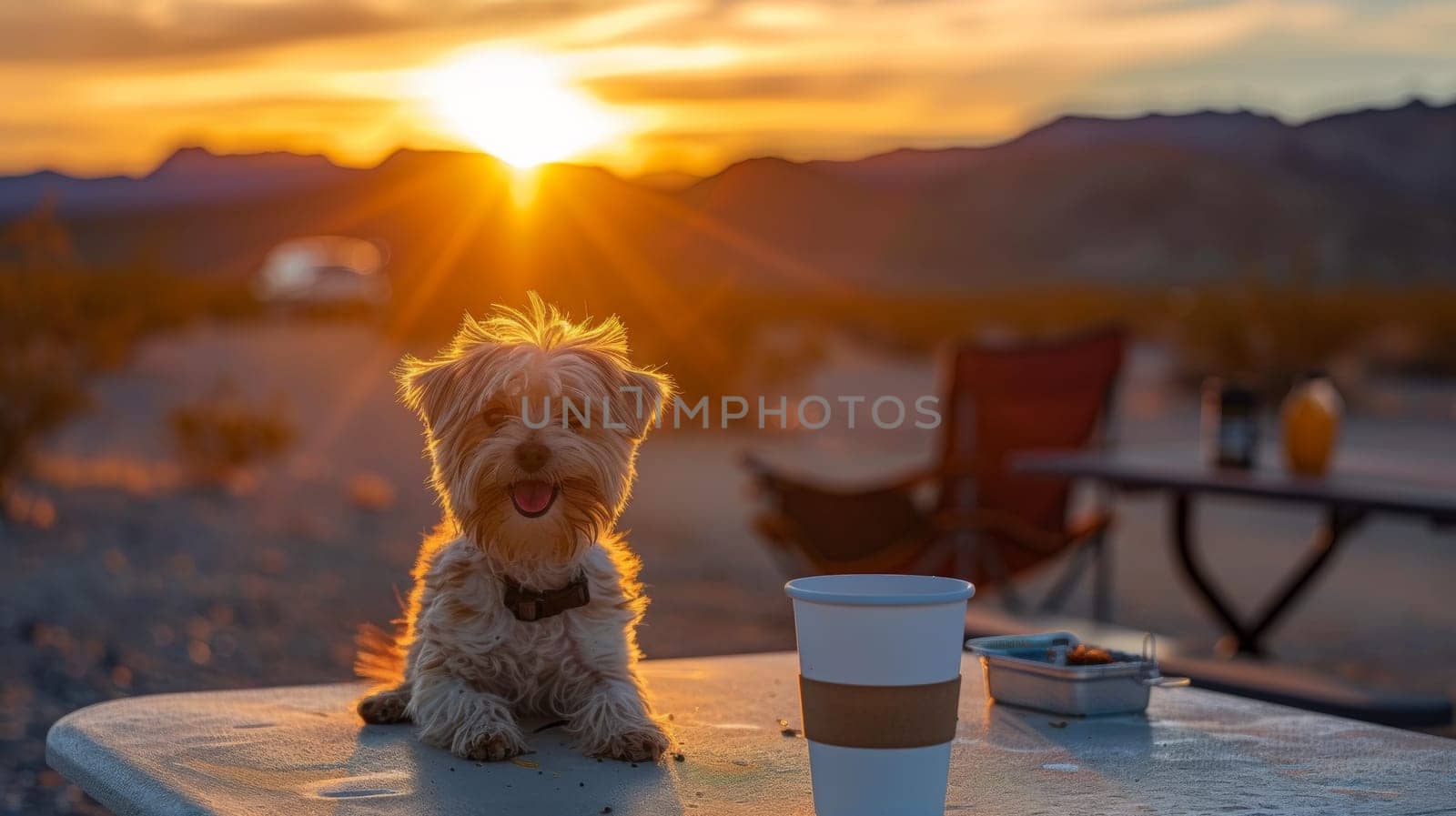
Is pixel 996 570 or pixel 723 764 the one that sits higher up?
pixel 723 764

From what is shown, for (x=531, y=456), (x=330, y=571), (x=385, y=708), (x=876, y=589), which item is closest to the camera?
(x=876, y=589)

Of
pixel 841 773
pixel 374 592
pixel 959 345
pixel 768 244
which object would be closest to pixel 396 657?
pixel 841 773

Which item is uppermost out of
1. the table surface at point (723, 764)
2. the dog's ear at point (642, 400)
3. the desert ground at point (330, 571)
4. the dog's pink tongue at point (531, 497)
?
the dog's ear at point (642, 400)

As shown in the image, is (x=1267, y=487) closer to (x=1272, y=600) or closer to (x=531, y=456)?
(x=1272, y=600)

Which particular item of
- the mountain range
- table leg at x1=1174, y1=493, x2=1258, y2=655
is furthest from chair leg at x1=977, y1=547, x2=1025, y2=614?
the mountain range

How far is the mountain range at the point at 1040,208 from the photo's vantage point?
83.8m

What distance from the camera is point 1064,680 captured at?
3508 mm

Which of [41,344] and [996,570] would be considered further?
[41,344]

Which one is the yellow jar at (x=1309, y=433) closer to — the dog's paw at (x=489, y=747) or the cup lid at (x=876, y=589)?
the cup lid at (x=876, y=589)

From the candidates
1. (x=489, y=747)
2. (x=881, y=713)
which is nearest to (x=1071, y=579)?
(x=489, y=747)

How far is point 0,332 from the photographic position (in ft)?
38.5

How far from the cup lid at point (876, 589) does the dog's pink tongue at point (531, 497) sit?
53cm

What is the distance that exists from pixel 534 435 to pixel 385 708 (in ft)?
2.75

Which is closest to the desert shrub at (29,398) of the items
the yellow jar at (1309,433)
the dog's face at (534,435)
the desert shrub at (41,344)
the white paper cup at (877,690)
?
the desert shrub at (41,344)
